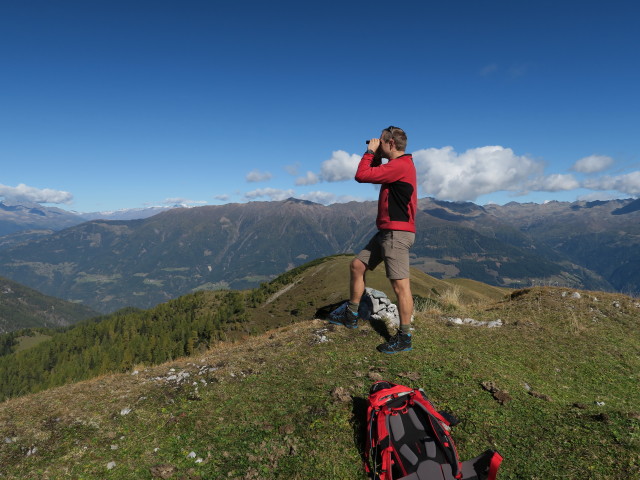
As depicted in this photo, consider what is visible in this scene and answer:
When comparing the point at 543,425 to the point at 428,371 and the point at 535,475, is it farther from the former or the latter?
the point at 428,371

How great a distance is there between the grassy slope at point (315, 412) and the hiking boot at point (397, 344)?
0.22 m

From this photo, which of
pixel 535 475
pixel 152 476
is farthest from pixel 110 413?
pixel 535 475

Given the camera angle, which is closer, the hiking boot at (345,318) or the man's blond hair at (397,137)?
the man's blond hair at (397,137)

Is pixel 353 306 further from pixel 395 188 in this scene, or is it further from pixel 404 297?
pixel 395 188

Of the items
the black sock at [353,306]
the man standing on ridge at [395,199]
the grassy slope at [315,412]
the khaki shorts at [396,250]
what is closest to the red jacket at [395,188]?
the man standing on ridge at [395,199]

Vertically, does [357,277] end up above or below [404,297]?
above

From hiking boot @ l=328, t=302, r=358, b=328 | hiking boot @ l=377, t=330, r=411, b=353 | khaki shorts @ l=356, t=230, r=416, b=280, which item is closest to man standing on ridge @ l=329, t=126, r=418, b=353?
khaki shorts @ l=356, t=230, r=416, b=280

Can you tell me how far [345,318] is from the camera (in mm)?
10453

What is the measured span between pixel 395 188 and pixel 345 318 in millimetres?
4684

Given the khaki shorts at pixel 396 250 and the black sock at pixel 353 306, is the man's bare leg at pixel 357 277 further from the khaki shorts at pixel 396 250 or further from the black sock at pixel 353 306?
the khaki shorts at pixel 396 250

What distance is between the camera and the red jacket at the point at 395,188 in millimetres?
7523

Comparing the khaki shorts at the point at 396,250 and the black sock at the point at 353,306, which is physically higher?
the khaki shorts at the point at 396,250

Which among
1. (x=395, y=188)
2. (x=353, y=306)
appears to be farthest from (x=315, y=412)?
(x=395, y=188)

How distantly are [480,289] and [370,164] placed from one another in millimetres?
128293
